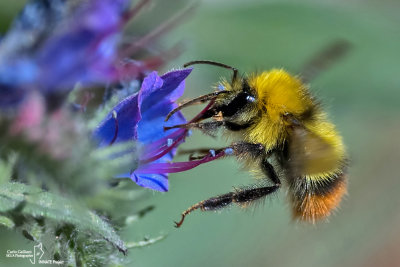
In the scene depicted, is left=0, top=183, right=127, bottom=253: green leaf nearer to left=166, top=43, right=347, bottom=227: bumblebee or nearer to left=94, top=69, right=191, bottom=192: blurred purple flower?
left=94, top=69, right=191, bottom=192: blurred purple flower

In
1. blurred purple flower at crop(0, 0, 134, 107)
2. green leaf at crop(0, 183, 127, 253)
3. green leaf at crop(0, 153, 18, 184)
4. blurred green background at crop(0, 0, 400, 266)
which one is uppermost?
blurred green background at crop(0, 0, 400, 266)

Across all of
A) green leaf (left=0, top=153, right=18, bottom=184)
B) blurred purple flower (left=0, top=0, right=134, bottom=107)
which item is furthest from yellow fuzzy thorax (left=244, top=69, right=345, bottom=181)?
green leaf (left=0, top=153, right=18, bottom=184)

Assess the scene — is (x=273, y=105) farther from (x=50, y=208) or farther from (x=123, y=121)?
(x=50, y=208)

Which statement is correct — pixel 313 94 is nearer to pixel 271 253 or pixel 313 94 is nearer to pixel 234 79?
pixel 234 79

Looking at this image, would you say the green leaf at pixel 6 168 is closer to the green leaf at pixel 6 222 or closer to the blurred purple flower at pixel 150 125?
the green leaf at pixel 6 222

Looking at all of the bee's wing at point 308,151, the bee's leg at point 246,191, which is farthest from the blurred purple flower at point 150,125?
the bee's wing at point 308,151

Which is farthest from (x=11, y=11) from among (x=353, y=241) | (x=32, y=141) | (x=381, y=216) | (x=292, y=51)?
(x=381, y=216)
